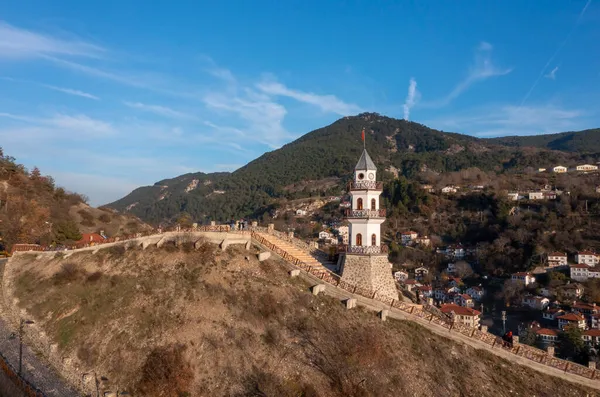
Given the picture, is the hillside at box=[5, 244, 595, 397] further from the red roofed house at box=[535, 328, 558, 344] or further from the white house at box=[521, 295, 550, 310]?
the white house at box=[521, 295, 550, 310]

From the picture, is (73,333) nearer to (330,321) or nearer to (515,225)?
(330,321)

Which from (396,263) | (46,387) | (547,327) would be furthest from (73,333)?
(396,263)

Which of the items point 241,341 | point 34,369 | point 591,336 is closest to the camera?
point 241,341

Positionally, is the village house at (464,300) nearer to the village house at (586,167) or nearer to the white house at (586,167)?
the village house at (586,167)

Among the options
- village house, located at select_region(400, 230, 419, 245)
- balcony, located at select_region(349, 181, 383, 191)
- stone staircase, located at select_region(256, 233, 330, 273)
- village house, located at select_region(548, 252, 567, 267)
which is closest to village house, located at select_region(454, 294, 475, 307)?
village house, located at select_region(548, 252, 567, 267)

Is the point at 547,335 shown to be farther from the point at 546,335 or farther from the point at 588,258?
the point at 588,258

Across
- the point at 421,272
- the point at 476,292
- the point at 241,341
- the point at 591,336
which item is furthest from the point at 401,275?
the point at 241,341
